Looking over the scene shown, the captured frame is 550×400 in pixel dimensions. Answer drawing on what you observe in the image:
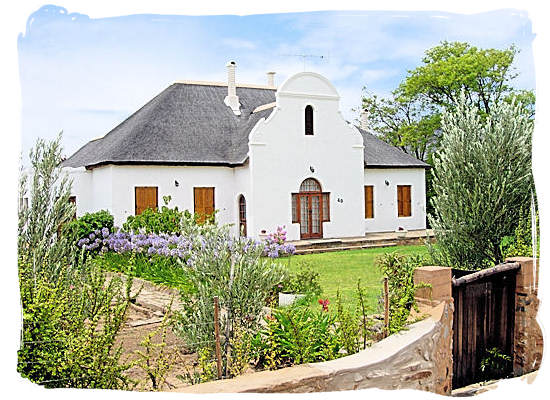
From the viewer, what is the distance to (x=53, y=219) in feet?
14.8

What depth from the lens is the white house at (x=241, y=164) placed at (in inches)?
458

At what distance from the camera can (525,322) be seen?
6.41m

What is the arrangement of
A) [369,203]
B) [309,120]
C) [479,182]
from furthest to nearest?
[309,120] < [369,203] < [479,182]

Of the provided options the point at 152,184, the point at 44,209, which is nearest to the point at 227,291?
the point at 44,209

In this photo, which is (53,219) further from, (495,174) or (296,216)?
(296,216)

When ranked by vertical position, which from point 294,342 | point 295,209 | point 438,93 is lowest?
point 294,342

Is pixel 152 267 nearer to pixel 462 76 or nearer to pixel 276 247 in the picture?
pixel 276 247

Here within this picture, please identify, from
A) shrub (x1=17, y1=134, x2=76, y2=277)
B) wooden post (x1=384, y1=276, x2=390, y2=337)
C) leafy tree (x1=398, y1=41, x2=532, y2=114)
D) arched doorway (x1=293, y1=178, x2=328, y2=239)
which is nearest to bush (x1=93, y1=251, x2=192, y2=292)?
arched doorway (x1=293, y1=178, x2=328, y2=239)

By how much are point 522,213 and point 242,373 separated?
12.8ft

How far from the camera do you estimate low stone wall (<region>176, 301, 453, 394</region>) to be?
14.0 ft

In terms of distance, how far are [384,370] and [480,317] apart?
238 centimetres

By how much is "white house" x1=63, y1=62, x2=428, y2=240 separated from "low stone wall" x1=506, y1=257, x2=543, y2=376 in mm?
4565

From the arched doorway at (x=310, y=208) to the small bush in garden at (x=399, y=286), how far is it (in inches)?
159

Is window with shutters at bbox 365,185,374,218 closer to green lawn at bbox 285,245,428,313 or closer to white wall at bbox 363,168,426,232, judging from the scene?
white wall at bbox 363,168,426,232
